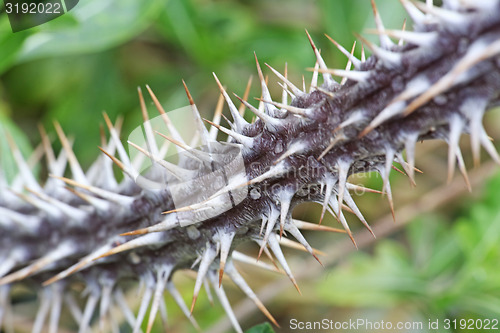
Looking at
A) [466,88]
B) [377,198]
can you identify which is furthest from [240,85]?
[466,88]

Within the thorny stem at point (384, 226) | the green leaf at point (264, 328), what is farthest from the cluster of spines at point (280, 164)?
the thorny stem at point (384, 226)

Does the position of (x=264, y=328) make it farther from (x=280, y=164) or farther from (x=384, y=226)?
(x=384, y=226)

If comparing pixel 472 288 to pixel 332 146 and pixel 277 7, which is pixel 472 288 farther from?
pixel 277 7

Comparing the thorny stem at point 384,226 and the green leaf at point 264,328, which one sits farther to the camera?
the thorny stem at point 384,226

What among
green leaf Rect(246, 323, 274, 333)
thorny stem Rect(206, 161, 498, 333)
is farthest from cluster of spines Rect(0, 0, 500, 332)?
thorny stem Rect(206, 161, 498, 333)

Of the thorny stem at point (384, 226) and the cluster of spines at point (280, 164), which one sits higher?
the cluster of spines at point (280, 164)

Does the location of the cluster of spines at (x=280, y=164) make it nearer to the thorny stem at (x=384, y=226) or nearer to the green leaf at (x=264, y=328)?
the green leaf at (x=264, y=328)

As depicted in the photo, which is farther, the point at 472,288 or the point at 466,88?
the point at 472,288

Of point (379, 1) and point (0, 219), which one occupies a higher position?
point (379, 1)
